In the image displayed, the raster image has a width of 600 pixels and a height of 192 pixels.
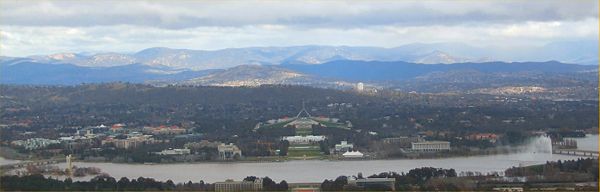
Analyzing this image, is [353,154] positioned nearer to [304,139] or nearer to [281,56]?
[304,139]

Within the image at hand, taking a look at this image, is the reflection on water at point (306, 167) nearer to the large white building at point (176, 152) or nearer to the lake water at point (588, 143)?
the lake water at point (588, 143)

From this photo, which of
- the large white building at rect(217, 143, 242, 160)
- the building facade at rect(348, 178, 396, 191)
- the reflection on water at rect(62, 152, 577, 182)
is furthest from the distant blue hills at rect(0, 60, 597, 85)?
the building facade at rect(348, 178, 396, 191)

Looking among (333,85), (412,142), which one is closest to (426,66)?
(333,85)

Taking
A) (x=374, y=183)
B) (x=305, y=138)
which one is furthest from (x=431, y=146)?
(x=374, y=183)

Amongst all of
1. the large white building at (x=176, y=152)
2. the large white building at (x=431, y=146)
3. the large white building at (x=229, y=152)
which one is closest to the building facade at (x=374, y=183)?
the large white building at (x=229, y=152)

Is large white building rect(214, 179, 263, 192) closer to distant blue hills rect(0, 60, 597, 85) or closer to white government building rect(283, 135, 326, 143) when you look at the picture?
white government building rect(283, 135, 326, 143)

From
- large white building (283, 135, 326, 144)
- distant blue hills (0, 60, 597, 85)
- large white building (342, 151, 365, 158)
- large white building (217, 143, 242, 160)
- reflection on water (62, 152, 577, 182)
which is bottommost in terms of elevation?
reflection on water (62, 152, 577, 182)
